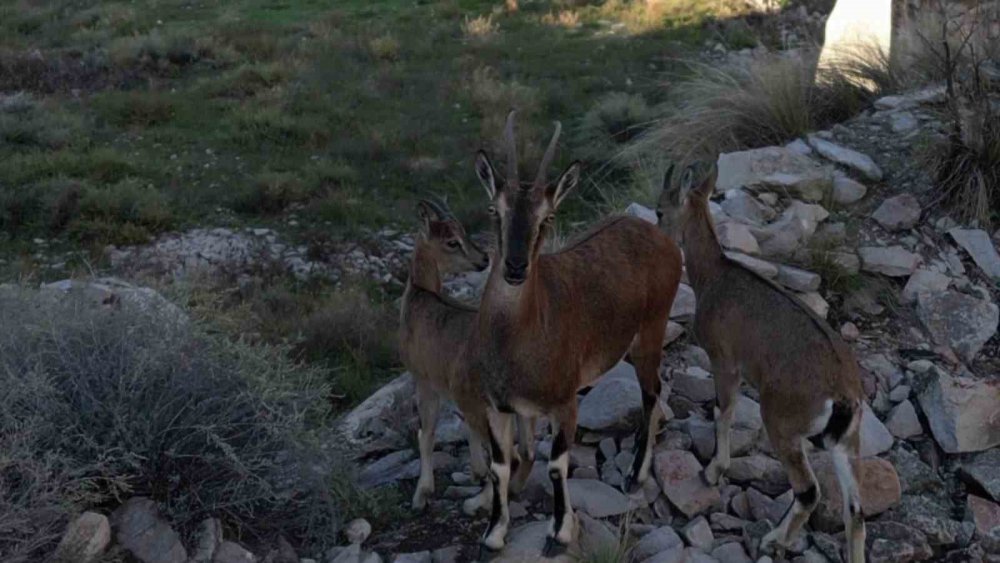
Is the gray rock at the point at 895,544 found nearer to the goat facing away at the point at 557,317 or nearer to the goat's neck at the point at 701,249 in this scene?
the goat facing away at the point at 557,317


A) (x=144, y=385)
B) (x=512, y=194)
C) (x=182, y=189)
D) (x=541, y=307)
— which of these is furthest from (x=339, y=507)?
(x=182, y=189)

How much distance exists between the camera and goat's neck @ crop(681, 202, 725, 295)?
259 inches

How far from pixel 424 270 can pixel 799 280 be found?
290cm

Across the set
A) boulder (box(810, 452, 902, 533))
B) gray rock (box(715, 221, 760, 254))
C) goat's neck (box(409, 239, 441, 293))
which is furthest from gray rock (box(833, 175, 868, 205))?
goat's neck (box(409, 239, 441, 293))

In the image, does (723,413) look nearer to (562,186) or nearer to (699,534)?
(699,534)

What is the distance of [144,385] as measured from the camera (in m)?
5.94

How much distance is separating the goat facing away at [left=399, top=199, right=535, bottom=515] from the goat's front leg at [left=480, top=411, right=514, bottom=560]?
0.45ft

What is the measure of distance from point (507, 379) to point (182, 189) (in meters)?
8.85

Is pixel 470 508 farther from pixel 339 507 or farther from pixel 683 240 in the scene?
pixel 683 240

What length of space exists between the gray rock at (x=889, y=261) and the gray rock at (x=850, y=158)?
4.25 feet

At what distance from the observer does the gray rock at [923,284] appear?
27.3 feet

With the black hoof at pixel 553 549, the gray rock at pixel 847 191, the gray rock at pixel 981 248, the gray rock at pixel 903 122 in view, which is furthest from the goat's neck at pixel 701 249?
the gray rock at pixel 903 122

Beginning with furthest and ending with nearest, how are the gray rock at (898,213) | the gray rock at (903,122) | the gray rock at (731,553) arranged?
the gray rock at (903,122), the gray rock at (898,213), the gray rock at (731,553)

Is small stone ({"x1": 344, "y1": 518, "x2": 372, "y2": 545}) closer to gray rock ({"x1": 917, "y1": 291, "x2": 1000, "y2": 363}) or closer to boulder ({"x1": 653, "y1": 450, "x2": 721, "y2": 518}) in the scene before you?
boulder ({"x1": 653, "y1": 450, "x2": 721, "y2": 518})
